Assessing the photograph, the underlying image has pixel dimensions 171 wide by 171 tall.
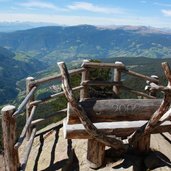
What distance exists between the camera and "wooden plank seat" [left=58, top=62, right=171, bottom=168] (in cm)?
798

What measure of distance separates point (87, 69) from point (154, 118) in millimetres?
5312

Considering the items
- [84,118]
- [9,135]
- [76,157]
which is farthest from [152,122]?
[9,135]

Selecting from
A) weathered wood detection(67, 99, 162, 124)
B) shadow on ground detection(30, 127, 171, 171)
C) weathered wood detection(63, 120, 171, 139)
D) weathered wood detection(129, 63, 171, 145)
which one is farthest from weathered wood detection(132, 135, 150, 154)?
weathered wood detection(67, 99, 162, 124)

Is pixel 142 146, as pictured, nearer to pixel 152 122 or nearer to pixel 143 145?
pixel 143 145

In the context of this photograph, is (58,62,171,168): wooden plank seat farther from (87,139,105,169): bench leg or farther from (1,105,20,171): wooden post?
(1,105,20,171): wooden post

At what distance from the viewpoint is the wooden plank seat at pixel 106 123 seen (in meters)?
7.98

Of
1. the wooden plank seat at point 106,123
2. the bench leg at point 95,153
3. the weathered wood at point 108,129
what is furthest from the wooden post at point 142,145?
the bench leg at point 95,153

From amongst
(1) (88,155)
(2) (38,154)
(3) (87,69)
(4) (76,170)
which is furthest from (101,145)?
(3) (87,69)

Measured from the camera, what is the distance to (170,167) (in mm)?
8375

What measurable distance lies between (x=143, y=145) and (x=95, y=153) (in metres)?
1.43

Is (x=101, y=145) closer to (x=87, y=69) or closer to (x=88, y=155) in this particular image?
(x=88, y=155)

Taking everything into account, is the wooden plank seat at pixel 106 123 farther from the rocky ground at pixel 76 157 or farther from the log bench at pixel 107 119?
the rocky ground at pixel 76 157

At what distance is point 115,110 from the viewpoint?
27.6 feet

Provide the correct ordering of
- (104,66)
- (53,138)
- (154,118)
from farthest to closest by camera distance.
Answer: (104,66)
(53,138)
(154,118)
